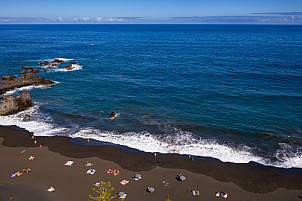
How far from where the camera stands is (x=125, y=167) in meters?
38.2

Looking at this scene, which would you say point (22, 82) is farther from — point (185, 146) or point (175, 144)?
point (185, 146)

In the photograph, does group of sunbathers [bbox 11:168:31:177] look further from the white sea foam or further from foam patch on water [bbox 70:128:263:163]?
foam patch on water [bbox 70:128:263:163]

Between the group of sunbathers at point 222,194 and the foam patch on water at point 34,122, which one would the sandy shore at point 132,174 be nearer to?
the group of sunbathers at point 222,194

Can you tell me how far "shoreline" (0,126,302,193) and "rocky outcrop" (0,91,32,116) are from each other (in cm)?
1422

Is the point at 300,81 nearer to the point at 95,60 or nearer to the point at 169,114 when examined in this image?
the point at 169,114

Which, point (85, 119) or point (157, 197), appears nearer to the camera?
point (157, 197)

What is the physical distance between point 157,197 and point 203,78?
202ft

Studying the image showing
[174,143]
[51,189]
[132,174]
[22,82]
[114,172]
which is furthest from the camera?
[22,82]

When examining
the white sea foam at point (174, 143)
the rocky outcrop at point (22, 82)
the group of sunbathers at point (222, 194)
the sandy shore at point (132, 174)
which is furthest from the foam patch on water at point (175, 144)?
the rocky outcrop at point (22, 82)

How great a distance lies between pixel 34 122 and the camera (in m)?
54.6

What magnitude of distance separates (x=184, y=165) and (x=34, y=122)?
39.8m

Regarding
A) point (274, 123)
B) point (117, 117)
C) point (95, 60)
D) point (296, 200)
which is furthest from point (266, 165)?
point (95, 60)

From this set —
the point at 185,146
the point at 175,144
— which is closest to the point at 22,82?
the point at 175,144

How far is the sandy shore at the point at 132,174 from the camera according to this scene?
32.1 meters
